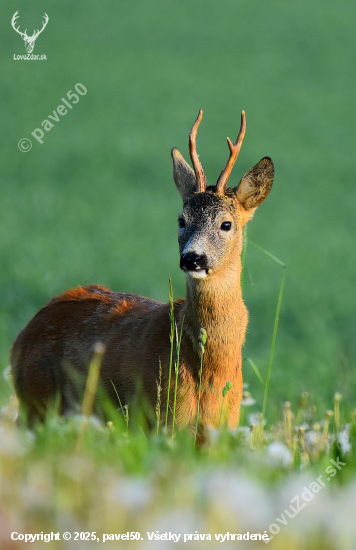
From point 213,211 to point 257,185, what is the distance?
0.40 metres

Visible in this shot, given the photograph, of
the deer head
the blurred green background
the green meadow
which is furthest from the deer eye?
the blurred green background

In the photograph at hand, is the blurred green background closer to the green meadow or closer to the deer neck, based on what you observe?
the green meadow

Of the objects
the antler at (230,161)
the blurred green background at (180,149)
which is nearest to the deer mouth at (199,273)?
the antler at (230,161)

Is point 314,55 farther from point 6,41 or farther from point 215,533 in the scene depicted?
point 215,533

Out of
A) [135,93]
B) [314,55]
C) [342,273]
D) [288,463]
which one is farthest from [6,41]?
[288,463]

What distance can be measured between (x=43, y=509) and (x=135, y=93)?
22521 mm

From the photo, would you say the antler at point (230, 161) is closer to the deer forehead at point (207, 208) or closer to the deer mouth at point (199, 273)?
the deer forehead at point (207, 208)

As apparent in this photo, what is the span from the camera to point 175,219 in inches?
574

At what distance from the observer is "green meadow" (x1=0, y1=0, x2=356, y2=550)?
1.81 metres

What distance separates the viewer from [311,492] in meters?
1.88

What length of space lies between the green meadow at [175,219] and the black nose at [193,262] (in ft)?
2.66

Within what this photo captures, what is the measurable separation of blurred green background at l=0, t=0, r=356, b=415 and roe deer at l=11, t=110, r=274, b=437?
2770 mm

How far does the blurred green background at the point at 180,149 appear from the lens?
10172mm

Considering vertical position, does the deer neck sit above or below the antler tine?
below
